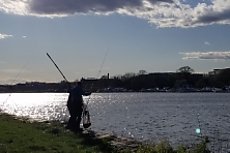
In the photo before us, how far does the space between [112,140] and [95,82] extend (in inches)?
248

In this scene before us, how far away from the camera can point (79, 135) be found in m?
23.3

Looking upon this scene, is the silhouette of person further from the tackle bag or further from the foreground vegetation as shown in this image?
the foreground vegetation

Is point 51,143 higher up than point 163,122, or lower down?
higher up

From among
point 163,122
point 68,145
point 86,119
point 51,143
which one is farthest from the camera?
point 163,122

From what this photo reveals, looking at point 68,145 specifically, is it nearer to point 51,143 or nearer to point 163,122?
point 51,143

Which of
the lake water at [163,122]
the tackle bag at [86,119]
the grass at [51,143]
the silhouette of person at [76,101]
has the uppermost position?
the silhouette of person at [76,101]

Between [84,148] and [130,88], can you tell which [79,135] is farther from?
[130,88]

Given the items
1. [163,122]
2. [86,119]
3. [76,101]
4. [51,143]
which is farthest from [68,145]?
[163,122]

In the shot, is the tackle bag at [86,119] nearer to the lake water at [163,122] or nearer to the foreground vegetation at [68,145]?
the foreground vegetation at [68,145]

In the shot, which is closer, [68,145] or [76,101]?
[68,145]

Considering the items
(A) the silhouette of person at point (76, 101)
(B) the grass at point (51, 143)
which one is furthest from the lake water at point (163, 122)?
(A) the silhouette of person at point (76, 101)

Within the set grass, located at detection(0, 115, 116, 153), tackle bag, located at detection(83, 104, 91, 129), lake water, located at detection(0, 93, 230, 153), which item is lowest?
lake water, located at detection(0, 93, 230, 153)

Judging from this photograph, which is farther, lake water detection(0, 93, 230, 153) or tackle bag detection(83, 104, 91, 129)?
lake water detection(0, 93, 230, 153)

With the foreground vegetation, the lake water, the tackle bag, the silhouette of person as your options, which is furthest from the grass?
the lake water
